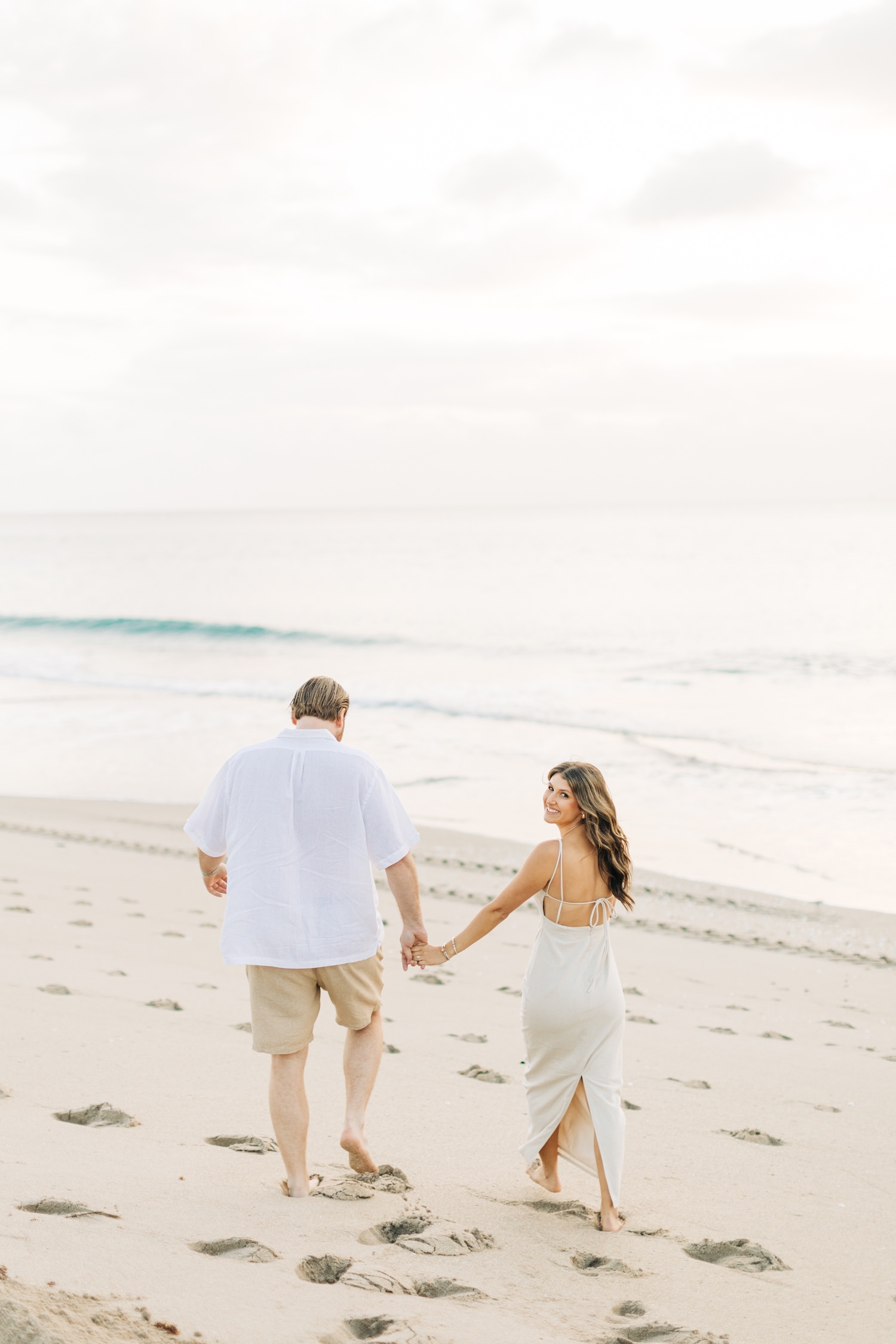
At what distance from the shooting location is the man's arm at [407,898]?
342cm

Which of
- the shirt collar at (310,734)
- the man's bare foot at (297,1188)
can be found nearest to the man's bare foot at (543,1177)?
the man's bare foot at (297,1188)

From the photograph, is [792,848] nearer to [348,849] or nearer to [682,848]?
[682,848]

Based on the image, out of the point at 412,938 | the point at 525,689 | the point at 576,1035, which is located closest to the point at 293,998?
the point at 412,938

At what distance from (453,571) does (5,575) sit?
95.5ft

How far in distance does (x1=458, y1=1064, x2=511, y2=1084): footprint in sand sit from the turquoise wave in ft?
105

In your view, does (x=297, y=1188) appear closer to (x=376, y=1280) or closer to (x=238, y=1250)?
(x=238, y=1250)

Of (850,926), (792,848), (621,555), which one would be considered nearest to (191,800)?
(792,848)

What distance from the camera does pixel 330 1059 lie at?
16.0ft

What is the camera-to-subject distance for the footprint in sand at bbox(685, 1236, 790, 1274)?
3.17 m

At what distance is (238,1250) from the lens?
9.48 ft

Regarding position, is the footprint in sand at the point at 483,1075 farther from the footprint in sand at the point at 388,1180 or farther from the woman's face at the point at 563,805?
the woman's face at the point at 563,805

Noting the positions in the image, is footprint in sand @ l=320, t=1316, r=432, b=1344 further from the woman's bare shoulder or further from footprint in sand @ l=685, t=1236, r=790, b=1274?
the woman's bare shoulder

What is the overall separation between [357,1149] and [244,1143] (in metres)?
0.59

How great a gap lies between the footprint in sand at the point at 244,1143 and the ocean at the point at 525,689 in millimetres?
6944
